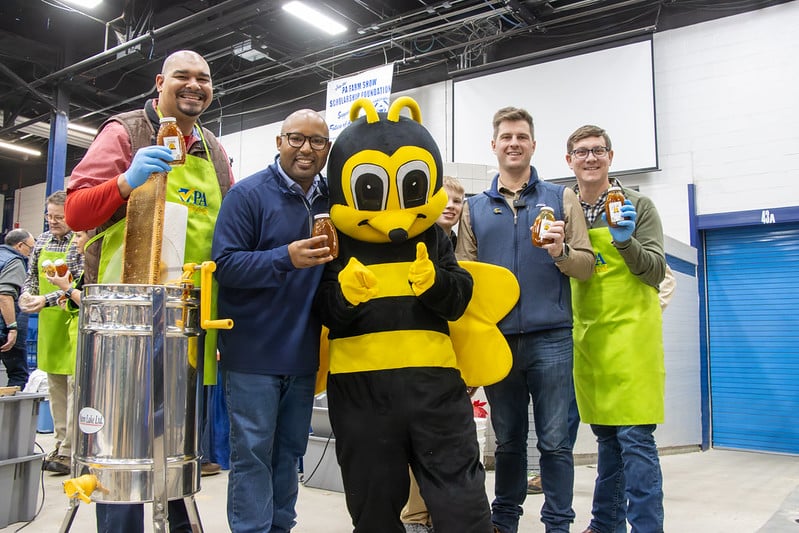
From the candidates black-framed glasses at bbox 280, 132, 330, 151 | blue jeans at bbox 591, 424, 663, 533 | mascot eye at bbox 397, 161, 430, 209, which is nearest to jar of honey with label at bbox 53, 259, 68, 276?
black-framed glasses at bbox 280, 132, 330, 151

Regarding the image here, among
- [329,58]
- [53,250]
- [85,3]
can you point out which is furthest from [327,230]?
[329,58]

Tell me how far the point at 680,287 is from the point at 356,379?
17.3 feet

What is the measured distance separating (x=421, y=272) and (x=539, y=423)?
1001 mm

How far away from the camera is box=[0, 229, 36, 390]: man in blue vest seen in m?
5.15

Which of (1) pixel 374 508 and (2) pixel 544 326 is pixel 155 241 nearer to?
(1) pixel 374 508

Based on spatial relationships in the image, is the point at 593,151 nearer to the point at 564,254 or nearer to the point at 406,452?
the point at 564,254

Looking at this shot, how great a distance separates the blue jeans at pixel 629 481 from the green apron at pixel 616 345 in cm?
9

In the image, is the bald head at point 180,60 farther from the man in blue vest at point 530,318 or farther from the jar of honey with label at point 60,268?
the jar of honey with label at point 60,268

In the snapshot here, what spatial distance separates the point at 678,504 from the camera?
401 cm

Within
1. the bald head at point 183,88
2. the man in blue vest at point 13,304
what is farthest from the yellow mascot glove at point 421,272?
the man in blue vest at point 13,304

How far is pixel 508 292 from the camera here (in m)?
2.41

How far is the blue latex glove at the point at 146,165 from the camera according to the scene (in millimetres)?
1926

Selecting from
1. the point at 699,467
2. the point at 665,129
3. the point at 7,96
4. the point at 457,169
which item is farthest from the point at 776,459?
the point at 7,96

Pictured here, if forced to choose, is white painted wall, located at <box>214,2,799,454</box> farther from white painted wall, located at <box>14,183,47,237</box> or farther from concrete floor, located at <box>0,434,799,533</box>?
white painted wall, located at <box>14,183,47,237</box>
